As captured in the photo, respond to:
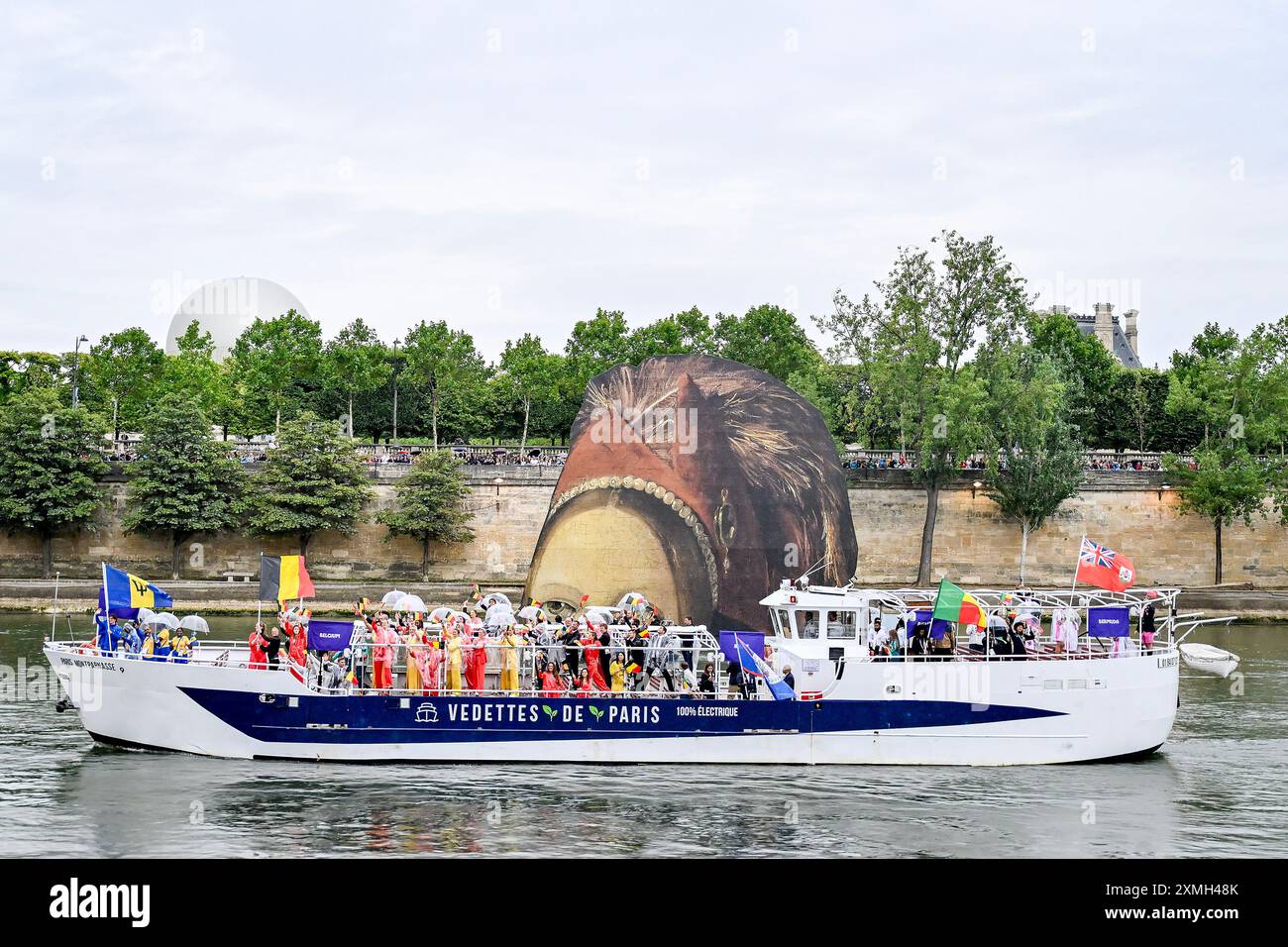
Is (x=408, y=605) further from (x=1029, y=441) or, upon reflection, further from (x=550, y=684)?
(x=1029, y=441)

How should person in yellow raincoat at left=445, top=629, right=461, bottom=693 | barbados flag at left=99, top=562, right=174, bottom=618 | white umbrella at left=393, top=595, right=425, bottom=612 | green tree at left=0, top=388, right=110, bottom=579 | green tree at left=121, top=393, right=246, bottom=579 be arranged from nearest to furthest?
person in yellow raincoat at left=445, top=629, right=461, bottom=693, barbados flag at left=99, top=562, right=174, bottom=618, white umbrella at left=393, top=595, right=425, bottom=612, green tree at left=0, top=388, right=110, bottom=579, green tree at left=121, top=393, right=246, bottom=579

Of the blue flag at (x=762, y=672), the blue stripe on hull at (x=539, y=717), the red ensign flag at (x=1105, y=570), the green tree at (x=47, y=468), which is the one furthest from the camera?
the green tree at (x=47, y=468)

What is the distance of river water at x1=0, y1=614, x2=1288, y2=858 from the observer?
87.7 ft

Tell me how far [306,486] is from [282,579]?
4161 cm

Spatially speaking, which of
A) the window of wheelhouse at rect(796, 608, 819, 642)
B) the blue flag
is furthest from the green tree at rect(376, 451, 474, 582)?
the blue flag

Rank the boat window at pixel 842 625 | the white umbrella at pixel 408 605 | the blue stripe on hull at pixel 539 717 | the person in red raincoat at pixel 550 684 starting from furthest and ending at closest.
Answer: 1. the white umbrella at pixel 408 605
2. the boat window at pixel 842 625
3. the person in red raincoat at pixel 550 684
4. the blue stripe on hull at pixel 539 717

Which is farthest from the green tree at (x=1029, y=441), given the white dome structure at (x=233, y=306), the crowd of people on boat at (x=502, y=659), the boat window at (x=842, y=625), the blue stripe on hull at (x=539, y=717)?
the white dome structure at (x=233, y=306)

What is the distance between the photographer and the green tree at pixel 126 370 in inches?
3644

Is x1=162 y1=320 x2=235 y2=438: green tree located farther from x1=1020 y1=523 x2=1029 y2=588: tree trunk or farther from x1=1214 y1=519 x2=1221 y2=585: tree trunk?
x1=1214 y1=519 x2=1221 y2=585: tree trunk

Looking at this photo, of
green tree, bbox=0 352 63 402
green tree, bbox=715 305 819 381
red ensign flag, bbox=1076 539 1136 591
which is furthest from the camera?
green tree, bbox=715 305 819 381

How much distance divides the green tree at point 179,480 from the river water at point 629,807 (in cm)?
3881

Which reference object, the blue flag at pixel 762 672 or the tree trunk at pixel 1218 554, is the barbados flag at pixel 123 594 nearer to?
the blue flag at pixel 762 672

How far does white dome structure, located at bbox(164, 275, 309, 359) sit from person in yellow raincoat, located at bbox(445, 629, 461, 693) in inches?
4931
